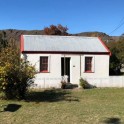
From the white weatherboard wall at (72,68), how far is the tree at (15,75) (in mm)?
6522

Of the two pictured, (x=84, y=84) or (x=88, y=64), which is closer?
(x=84, y=84)

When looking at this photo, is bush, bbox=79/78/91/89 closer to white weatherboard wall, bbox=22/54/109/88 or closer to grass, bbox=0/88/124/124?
white weatherboard wall, bbox=22/54/109/88

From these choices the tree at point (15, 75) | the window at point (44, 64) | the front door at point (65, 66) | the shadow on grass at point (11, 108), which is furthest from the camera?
the front door at point (65, 66)

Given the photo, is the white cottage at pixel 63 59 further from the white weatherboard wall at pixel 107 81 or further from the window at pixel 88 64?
the white weatherboard wall at pixel 107 81

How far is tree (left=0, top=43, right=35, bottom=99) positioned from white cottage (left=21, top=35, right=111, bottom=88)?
6.42 meters

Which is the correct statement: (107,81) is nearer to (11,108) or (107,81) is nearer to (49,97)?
(49,97)

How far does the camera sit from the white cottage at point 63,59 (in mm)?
22406

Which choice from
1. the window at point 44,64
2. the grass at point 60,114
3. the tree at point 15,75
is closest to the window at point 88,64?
the window at point 44,64

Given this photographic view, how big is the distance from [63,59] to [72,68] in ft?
3.29

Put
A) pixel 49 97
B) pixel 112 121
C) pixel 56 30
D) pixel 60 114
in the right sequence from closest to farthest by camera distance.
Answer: pixel 112 121
pixel 60 114
pixel 49 97
pixel 56 30

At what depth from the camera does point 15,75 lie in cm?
1498

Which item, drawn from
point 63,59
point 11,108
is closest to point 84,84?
point 63,59

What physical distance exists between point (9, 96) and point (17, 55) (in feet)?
7.01

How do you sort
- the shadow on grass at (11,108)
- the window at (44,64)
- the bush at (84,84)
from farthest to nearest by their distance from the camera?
1. the window at (44,64)
2. the bush at (84,84)
3. the shadow on grass at (11,108)
